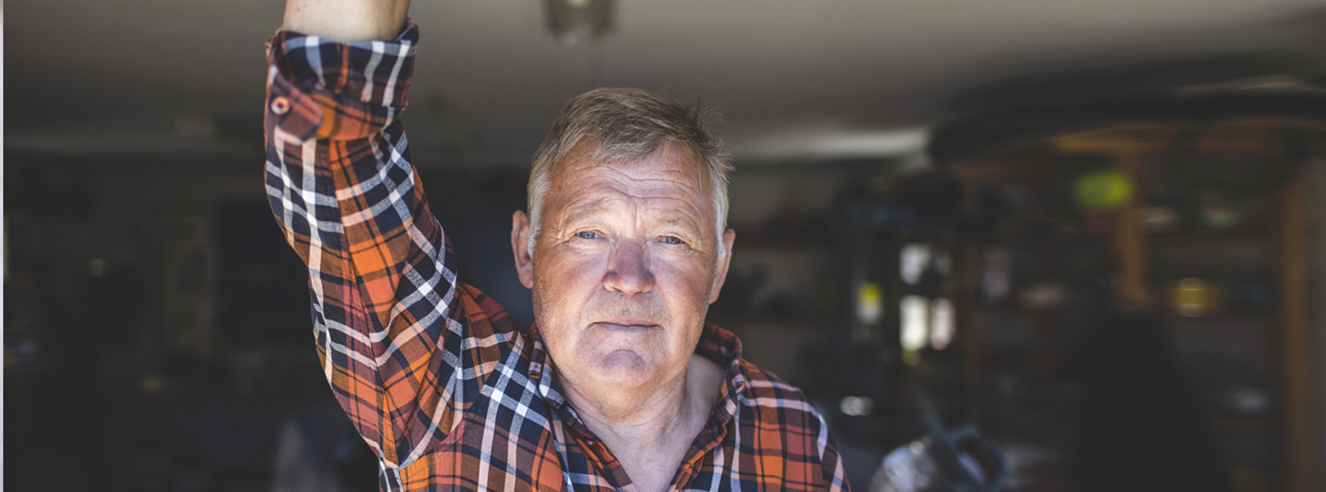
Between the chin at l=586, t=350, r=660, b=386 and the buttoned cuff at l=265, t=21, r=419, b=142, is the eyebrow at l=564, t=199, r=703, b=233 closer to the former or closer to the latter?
the chin at l=586, t=350, r=660, b=386

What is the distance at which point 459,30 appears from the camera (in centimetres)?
203

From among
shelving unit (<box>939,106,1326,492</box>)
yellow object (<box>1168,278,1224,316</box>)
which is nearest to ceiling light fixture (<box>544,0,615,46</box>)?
shelving unit (<box>939,106,1326,492</box>)

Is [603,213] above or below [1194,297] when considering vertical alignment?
above

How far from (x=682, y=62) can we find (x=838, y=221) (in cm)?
89

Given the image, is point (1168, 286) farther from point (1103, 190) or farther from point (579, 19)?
point (579, 19)

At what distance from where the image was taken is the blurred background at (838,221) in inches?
83.6

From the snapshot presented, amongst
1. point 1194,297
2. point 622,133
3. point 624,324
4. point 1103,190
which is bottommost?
point 1194,297

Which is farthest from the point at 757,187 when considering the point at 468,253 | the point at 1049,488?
the point at 1049,488

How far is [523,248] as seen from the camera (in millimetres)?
A: 1263

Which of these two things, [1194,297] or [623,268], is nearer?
[623,268]

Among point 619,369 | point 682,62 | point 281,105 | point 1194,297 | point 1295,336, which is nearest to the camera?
point 281,105

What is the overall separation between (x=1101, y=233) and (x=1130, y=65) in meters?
0.64

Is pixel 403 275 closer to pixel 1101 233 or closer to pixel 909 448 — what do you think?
pixel 909 448

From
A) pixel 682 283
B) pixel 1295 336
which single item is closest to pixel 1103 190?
pixel 1295 336
